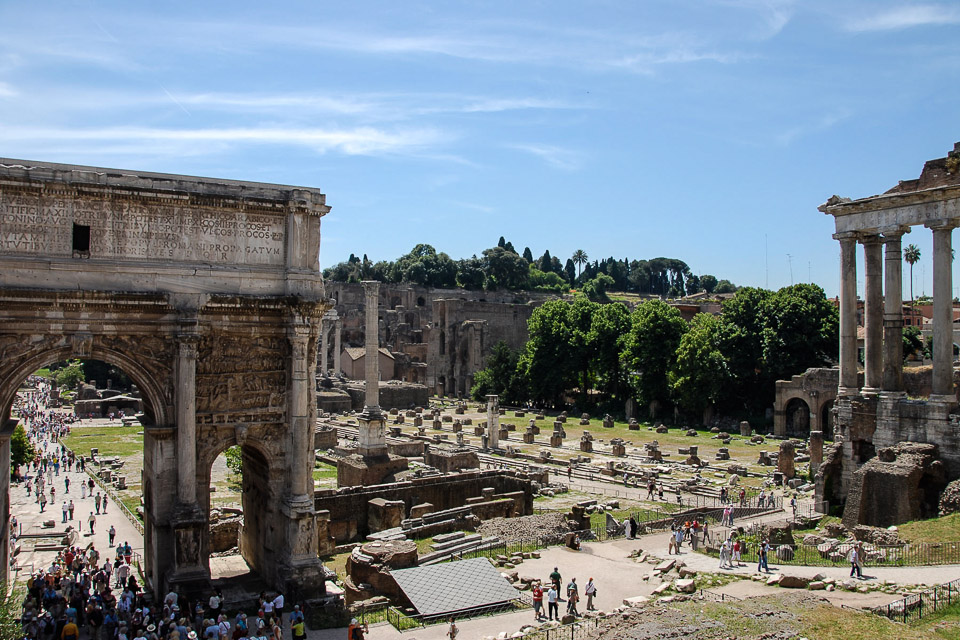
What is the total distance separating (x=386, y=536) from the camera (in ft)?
78.3

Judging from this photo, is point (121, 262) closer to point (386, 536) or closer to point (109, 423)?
point (386, 536)

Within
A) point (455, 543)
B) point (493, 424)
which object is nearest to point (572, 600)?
point (455, 543)

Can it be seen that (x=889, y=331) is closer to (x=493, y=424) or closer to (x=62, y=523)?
(x=493, y=424)

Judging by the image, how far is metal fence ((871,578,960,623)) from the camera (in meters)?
15.2

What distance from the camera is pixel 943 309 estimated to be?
2455 cm

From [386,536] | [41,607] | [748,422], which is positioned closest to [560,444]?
[748,422]

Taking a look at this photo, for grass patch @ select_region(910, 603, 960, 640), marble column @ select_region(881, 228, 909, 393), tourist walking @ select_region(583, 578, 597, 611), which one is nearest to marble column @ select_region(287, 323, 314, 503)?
tourist walking @ select_region(583, 578, 597, 611)

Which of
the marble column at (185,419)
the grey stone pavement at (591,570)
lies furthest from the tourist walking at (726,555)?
the marble column at (185,419)

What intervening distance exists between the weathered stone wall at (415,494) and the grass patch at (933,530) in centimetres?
1207

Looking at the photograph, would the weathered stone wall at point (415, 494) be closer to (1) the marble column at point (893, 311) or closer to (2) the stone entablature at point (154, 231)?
(2) the stone entablature at point (154, 231)

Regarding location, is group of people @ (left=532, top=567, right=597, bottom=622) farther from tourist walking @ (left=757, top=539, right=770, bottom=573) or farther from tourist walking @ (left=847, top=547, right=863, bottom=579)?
tourist walking @ (left=847, top=547, right=863, bottom=579)

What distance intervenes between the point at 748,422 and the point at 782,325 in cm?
664

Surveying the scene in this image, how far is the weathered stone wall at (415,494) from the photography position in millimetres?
25188

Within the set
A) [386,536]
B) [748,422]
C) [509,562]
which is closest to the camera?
[509,562]
